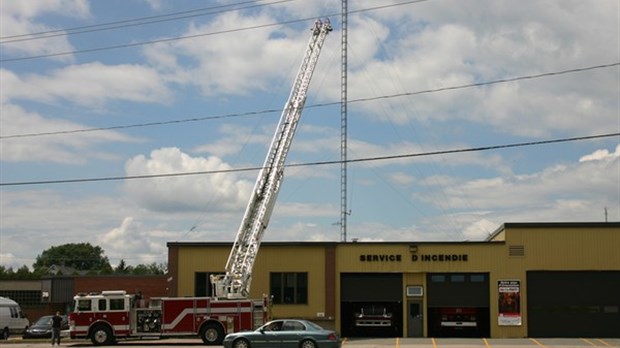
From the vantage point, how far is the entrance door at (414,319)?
46094mm

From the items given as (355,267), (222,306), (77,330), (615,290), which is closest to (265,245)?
(355,267)

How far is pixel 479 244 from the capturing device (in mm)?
45688

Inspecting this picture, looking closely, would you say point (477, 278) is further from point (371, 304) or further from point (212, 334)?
point (212, 334)

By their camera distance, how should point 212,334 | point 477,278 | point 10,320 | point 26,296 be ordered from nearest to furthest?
point 212,334 → point 477,278 → point 10,320 → point 26,296

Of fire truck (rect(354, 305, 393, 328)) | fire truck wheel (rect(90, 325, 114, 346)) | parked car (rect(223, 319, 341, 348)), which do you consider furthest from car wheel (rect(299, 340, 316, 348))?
fire truck (rect(354, 305, 393, 328))

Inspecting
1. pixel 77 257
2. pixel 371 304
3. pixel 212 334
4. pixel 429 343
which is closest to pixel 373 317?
pixel 371 304

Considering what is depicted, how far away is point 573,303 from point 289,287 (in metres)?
15.3

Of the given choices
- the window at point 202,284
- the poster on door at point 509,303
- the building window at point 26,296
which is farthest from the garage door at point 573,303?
the building window at point 26,296

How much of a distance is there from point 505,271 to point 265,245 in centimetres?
1312

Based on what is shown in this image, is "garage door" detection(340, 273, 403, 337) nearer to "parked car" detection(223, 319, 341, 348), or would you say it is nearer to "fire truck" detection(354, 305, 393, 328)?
"fire truck" detection(354, 305, 393, 328)

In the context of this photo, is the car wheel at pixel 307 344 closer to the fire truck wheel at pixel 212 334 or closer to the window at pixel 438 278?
the fire truck wheel at pixel 212 334

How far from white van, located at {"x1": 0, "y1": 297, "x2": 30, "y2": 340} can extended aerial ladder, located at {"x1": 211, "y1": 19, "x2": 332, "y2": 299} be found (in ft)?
44.7

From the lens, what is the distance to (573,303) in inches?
1784

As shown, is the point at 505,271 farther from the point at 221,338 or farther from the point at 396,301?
the point at 221,338
